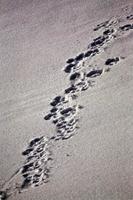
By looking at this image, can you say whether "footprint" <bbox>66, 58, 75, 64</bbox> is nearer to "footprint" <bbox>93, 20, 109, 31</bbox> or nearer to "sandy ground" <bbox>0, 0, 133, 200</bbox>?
"sandy ground" <bbox>0, 0, 133, 200</bbox>

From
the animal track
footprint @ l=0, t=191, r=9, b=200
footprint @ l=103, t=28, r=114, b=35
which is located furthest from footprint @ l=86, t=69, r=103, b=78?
footprint @ l=0, t=191, r=9, b=200

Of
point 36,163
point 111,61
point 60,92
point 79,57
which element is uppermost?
point 79,57

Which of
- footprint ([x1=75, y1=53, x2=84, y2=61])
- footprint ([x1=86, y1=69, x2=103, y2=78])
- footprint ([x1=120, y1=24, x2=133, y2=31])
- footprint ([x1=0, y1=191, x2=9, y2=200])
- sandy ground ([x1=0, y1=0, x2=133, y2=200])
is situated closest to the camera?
sandy ground ([x1=0, y1=0, x2=133, y2=200])

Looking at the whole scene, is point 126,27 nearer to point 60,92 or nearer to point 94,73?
point 94,73

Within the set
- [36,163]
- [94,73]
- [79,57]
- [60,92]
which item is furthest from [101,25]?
[36,163]

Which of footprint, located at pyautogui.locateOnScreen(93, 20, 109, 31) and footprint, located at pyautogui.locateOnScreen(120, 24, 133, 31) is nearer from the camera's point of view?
footprint, located at pyautogui.locateOnScreen(120, 24, 133, 31)

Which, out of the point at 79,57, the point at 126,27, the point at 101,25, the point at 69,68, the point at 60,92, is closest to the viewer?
the point at 60,92

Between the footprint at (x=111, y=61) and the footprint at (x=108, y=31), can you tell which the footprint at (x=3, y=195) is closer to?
the footprint at (x=111, y=61)

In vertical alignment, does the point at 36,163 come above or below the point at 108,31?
below

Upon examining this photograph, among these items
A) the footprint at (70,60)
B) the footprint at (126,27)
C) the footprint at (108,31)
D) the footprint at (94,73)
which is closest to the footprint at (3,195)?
the footprint at (94,73)
